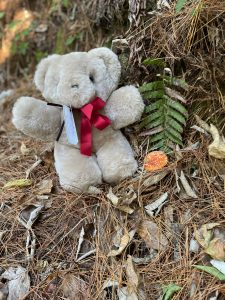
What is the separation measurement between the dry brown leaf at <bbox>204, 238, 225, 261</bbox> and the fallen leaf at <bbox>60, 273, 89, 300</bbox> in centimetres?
60

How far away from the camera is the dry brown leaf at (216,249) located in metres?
1.78

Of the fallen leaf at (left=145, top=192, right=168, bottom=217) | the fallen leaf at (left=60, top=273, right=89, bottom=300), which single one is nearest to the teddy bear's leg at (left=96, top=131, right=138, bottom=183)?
the fallen leaf at (left=145, top=192, right=168, bottom=217)

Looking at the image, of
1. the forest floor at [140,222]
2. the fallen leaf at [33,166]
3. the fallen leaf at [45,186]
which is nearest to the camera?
the forest floor at [140,222]

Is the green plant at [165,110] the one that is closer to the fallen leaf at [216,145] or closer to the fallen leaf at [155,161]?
the fallen leaf at [155,161]

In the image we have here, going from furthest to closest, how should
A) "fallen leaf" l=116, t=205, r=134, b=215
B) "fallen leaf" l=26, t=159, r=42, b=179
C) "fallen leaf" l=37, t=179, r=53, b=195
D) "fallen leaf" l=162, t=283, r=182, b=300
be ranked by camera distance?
"fallen leaf" l=26, t=159, r=42, b=179 → "fallen leaf" l=37, t=179, r=53, b=195 → "fallen leaf" l=116, t=205, r=134, b=215 → "fallen leaf" l=162, t=283, r=182, b=300

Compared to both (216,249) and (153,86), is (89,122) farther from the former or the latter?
(216,249)

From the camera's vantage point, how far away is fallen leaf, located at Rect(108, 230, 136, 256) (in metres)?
1.91

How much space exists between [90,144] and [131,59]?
0.57 metres

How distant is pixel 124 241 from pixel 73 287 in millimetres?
325

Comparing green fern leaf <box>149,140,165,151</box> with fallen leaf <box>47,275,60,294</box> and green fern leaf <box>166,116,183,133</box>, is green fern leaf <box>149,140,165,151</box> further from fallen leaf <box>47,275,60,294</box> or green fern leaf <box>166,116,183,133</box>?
fallen leaf <box>47,275,60,294</box>

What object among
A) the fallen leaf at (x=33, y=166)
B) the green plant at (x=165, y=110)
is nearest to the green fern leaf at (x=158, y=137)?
the green plant at (x=165, y=110)

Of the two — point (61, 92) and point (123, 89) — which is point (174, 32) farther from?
point (61, 92)

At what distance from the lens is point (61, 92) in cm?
202

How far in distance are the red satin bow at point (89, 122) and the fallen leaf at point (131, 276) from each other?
2.00ft
